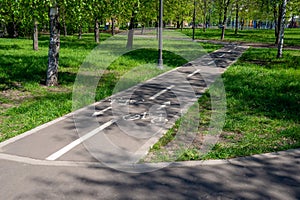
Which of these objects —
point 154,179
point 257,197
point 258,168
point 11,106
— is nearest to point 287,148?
point 258,168

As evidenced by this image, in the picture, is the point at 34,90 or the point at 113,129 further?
the point at 34,90

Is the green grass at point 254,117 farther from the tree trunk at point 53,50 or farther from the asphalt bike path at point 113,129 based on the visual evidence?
the tree trunk at point 53,50

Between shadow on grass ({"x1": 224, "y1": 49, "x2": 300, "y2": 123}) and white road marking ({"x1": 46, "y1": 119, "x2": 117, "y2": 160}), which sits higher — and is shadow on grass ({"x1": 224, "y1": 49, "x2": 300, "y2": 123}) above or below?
above

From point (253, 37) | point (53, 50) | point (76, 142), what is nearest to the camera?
point (76, 142)

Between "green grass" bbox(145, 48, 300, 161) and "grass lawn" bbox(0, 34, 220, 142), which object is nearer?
"green grass" bbox(145, 48, 300, 161)

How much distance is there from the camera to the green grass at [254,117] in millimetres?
6367

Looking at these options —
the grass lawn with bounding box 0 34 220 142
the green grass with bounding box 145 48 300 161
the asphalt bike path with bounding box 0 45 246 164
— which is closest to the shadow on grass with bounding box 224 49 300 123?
the green grass with bounding box 145 48 300 161

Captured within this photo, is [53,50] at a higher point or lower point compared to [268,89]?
higher

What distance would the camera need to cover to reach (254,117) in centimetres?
859

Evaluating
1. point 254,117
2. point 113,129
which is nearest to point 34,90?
point 113,129

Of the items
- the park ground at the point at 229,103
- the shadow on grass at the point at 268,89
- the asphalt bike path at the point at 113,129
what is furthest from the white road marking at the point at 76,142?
the shadow on grass at the point at 268,89

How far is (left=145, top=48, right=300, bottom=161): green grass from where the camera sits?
6367mm

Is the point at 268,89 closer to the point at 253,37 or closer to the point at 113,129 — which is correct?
the point at 113,129

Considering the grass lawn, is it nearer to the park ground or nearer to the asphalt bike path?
the park ground
